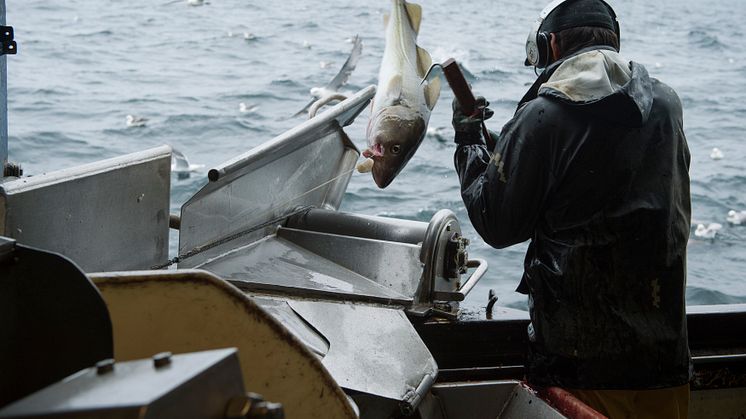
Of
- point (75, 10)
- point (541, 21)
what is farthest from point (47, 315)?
point (75, 10)

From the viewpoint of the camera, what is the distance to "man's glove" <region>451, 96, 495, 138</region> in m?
3.42

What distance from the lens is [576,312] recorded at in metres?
3.15

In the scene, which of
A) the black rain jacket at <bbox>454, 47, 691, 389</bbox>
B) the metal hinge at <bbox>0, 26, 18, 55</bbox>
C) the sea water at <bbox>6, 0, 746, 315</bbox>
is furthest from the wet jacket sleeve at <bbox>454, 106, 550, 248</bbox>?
the metal hinge at <bbox>0, 26, 18, 55</bbox>

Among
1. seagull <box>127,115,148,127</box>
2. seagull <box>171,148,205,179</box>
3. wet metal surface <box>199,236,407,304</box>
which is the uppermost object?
wet metal surface <box>199,236,407,304</box>

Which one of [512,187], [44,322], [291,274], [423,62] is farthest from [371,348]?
[44,322]

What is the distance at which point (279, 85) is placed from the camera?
21.4 meters

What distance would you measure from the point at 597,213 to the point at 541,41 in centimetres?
67

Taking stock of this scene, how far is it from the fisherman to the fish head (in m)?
0.29

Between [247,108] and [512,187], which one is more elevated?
[512,187]

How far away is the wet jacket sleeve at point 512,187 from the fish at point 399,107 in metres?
0.30

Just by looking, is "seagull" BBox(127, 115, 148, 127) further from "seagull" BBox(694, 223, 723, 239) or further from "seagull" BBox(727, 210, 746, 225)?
"seagull" BBox(727, 210, 746, 225)

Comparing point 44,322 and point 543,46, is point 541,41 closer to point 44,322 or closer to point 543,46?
point 543,46

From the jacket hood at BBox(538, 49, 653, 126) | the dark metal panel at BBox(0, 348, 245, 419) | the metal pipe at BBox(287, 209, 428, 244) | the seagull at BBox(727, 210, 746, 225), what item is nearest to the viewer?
the dark metal panel at BBox(0, 348, 245, 419)

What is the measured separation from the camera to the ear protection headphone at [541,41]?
3215 mm
